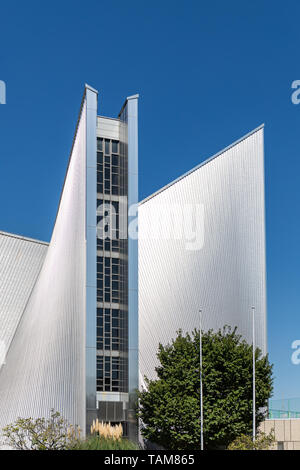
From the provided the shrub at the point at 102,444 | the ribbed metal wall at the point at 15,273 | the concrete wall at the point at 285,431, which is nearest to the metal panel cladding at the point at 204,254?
the concrete wall at the point at 285,431

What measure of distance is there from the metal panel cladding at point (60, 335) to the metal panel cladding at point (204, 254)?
13.0 feet

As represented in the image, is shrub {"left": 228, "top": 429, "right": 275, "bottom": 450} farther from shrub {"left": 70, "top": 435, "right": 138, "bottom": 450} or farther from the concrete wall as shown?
the concrete wall

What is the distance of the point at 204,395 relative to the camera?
3831cm

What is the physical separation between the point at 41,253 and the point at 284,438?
21.1 meters

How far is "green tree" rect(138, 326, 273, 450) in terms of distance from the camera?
123 ft

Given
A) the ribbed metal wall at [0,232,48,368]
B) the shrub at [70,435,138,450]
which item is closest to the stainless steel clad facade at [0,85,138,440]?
the shrub at [70,435,138,450]

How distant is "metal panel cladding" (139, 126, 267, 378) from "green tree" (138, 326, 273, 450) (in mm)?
2202

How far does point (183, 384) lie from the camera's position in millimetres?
38188

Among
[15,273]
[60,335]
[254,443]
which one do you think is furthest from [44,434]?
[15,273]

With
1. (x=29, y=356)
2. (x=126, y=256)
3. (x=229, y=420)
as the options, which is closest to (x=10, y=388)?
(x=29, y=356)

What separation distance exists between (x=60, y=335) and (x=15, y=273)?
507 inches

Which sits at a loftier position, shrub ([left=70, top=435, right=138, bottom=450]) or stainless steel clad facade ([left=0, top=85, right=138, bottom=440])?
stainless steel clad facade ([left=0, top=85, right=138, bottom=440])

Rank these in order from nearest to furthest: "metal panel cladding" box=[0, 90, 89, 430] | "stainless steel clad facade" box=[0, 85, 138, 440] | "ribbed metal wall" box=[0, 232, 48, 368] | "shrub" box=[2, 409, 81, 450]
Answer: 1. "shrub" box=[2, 409, 81, 450]
2. "metal panel cladding" box=[0, 90, 89, 430]
3. "stainless steel clad facade" box=[0, 85, 138, 440]
4. "ribbed metal wall" box=[0, 232, 48, 368]

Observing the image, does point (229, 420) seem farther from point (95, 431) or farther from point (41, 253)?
point (41, 253)
